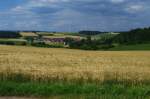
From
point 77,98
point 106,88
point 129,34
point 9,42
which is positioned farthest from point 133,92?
point 129,34

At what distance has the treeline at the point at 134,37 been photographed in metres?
105

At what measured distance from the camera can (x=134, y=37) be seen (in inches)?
4446

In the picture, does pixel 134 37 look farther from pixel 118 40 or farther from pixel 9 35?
pixel 9 35

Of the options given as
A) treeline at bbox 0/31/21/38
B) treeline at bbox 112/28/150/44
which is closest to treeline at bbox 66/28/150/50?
treeline at bbox 112/28/150/44

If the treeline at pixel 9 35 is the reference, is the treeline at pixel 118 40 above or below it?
below

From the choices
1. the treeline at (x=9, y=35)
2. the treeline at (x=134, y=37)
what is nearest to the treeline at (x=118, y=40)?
the treeline at (x=134, y=37)

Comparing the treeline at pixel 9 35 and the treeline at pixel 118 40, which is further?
the treeline at pixel 9 35

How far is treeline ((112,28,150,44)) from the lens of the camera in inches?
4133

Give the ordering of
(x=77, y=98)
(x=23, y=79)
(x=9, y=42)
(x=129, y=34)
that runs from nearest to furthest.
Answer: (x=77, y=98), (x=23, y=79), (x=9, y=42), (x=129, y=34)

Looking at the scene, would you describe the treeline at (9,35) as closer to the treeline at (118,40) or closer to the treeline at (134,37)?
the treeline at (118,40)

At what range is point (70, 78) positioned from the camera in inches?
866

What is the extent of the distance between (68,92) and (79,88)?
1.95 ft

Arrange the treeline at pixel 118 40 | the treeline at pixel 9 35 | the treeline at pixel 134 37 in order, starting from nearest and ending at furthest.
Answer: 1. the treeline at pixel 118 40
2. the treeline at pixel 134 37
3. the treeline at pixel 9 35

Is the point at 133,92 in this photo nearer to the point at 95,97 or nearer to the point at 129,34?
the point at 95,97
